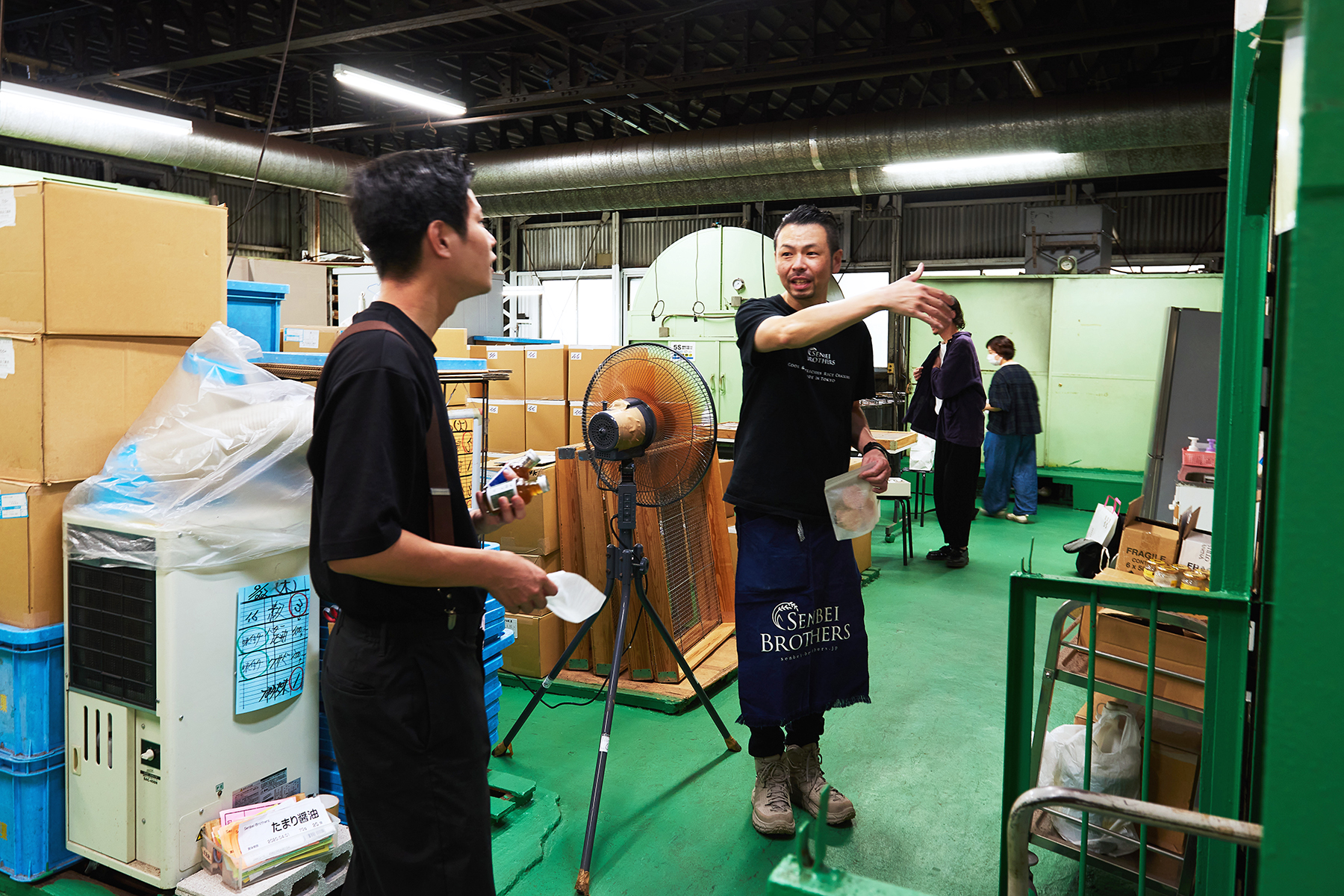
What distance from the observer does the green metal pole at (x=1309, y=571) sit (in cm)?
51

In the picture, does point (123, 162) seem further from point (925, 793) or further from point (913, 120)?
point (925, 793)

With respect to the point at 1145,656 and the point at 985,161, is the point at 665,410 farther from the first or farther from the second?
the point at 985,161

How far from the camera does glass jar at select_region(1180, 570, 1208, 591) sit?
241 centimetres

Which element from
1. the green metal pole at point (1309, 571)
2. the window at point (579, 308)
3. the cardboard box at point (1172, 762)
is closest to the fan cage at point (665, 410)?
the cardboard box at point (1172, 762)

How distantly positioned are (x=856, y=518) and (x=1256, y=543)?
41.8 inches

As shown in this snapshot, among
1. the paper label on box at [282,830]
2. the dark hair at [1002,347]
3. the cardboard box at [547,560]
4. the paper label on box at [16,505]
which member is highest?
the dark hair at [1002,347]

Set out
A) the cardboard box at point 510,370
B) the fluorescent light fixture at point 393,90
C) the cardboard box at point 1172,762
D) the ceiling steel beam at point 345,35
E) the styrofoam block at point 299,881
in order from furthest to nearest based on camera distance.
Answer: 1. the ceiling steel beam at point 345,35
2. the fluorescent light fixture at point 393,90
3. the cardboard box at point 510,370
4. the cardboard box at point 1172,762
5. the styrofoam block at point 299,881

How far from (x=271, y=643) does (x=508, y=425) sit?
2848mm

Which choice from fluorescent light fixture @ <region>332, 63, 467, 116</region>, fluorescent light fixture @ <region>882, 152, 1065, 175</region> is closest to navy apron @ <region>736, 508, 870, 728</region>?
fluorescent light fixture @ <region>332, 63, 467, 116</region>

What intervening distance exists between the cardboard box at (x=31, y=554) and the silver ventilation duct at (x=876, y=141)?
21.4 ft

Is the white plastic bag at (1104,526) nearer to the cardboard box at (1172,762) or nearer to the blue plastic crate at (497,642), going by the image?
the cardboard box at (1172,762)

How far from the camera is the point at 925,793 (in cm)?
289

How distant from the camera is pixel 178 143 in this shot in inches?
280

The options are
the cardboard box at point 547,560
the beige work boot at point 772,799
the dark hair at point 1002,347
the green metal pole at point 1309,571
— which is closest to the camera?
the green metal pole at point 1309,571
